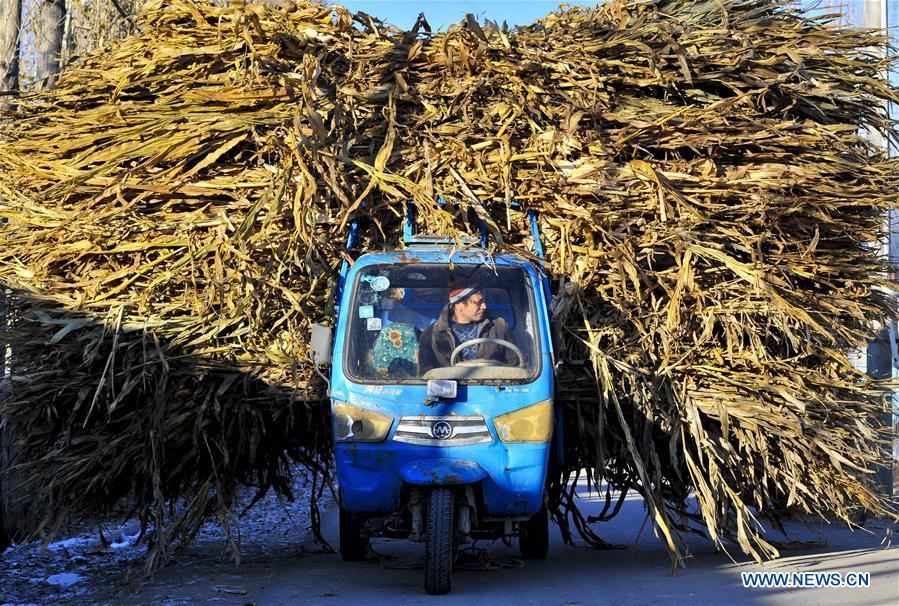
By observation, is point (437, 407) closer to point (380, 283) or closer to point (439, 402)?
point (439, 402)

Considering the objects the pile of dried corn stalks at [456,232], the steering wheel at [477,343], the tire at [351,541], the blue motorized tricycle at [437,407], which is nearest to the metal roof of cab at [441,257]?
the blue motorized tricycle at [437,407]

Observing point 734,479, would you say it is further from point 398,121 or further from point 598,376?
point 398,121

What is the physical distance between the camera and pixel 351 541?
890cm

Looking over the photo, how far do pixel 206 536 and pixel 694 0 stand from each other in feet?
25.4

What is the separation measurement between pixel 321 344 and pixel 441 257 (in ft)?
3.86

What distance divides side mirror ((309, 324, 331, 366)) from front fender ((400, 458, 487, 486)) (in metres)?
0.99

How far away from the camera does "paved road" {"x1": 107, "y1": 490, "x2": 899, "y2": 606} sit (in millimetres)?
7066

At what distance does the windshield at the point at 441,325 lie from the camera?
7.64 metres

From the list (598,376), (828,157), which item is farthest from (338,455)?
(828,157)

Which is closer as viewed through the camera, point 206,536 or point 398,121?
point 398,121

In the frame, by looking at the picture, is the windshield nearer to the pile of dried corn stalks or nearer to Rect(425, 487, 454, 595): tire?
the pile of dried corn stalks

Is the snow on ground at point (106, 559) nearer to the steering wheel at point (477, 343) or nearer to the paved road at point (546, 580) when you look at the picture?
the paved road at point (546, 580)

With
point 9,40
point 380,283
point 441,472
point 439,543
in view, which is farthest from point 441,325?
point 9,40

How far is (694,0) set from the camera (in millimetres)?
9484
